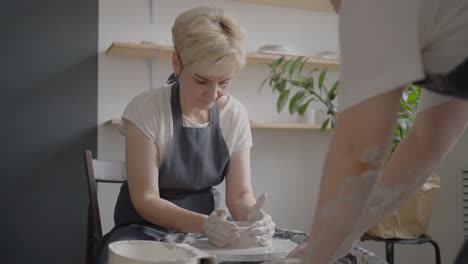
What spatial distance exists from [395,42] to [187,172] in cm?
109

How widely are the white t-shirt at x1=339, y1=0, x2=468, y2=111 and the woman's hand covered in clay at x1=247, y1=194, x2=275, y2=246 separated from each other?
0.64 metres

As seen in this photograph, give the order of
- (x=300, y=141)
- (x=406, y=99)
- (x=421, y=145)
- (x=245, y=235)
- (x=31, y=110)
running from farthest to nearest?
(x=300, y=141)
(x=31, y=110)
(x=406, y=99)
(x=245, y=235)
(x=421, y=145)

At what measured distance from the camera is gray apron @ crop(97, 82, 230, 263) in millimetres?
1552

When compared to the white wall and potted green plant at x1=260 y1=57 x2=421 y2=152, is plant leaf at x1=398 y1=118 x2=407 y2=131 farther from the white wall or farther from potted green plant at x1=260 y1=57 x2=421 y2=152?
the white wall

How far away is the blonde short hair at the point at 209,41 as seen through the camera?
1454 mm

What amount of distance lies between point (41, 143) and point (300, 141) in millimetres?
1382

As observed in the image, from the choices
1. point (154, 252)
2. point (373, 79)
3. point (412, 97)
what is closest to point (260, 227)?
point (154, 252)

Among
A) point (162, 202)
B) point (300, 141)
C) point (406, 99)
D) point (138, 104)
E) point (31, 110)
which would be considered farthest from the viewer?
point (300, 141)

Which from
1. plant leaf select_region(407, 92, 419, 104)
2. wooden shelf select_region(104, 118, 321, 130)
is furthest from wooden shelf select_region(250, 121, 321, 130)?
plant leaf select_region(407, 92, 419, 104)

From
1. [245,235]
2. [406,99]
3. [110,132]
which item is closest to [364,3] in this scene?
[245,235]

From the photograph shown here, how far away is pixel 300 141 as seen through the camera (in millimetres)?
3033

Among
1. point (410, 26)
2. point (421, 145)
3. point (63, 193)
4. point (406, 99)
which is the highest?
point (410, 26)

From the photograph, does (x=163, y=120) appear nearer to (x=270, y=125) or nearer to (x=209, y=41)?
(x=209, y=41)

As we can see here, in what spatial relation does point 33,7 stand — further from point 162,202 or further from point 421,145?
point 421,145
